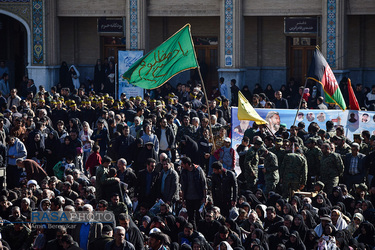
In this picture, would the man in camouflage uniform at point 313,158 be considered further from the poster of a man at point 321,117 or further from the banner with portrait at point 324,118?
the poster of a man at point 321,117

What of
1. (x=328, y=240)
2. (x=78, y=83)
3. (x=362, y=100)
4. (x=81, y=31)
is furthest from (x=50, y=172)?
(x=81, y=31)

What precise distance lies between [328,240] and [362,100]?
13042 millimetres

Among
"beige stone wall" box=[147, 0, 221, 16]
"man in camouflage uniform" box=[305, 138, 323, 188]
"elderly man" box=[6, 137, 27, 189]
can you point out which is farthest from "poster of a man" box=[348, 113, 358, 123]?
"beige stone wall" box=[147, 0, 221, 16]

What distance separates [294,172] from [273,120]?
11.8ft

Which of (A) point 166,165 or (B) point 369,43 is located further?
(B) point 369,43

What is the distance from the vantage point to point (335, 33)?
27.7 meters

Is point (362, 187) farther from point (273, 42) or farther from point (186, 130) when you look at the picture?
point (273, 42)

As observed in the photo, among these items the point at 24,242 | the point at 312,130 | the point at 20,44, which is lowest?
the point at 24,242

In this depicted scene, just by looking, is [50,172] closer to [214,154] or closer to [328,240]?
[214,154]

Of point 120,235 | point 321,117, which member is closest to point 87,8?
point 321,117

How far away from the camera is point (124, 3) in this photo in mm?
30125

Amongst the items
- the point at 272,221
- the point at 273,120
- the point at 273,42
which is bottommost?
the point at 272,221

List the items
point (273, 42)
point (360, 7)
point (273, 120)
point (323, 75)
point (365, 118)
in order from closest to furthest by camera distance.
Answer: point (323, 75) < point (365, 118) < point (273, 120) < point (360, 7) < point (273, 42)

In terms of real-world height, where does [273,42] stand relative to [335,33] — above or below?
below
